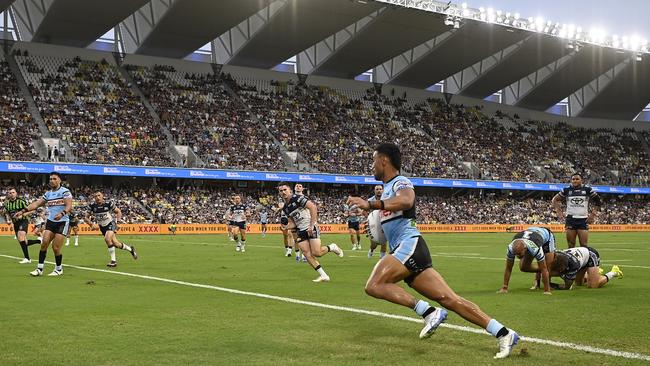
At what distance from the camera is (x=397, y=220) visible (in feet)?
25.1

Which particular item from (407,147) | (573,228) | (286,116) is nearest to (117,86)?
(286,116)

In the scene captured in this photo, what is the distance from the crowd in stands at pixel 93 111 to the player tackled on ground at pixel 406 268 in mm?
45282

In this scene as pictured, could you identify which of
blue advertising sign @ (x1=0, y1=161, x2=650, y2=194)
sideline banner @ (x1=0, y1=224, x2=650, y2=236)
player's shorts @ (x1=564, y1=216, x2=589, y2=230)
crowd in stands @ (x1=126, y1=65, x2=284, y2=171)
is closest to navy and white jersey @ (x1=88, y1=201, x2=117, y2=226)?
player's shorts @ (x1=564, y1=216, x2=589, y2=230)

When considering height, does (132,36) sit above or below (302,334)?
above

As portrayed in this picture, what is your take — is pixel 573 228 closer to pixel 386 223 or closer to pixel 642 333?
pixel 642 333

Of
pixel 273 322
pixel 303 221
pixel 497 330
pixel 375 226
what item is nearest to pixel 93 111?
pixel 303 221

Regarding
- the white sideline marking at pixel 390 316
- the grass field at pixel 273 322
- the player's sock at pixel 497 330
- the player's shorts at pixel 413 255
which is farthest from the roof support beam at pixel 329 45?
the player's sock at pixel 497 330

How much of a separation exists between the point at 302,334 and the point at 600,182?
2953 inches

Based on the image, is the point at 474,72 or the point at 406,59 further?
the point at 474,72

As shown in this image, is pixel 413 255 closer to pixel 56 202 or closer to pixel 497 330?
pixel 497 330

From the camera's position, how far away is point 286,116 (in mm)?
64875

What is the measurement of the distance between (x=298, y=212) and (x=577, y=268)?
693 cm

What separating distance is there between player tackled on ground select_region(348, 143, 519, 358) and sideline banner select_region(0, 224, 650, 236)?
38.4m

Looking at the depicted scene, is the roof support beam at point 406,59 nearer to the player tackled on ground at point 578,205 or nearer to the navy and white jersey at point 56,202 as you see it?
the player tackled on ground at point 578,205
